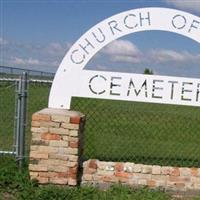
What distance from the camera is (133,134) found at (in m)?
12.1

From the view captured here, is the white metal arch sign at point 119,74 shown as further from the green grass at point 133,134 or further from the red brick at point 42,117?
the green grass at point 133,134

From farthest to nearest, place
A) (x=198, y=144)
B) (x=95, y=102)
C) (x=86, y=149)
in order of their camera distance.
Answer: (x=95, y=102), (x=198, y=144), (x=86, y=149)

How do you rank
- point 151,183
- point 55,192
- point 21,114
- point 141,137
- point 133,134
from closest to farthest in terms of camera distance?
point 55,192, point 151,183, point 21,114, point 141,137, point 133,134

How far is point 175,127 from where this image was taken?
13.8 m

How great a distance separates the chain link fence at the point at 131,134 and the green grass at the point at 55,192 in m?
1.54

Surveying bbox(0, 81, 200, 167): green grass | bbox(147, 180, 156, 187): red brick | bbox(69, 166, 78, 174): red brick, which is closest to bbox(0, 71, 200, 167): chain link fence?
bbox(0, 81, 200, 167): green grass

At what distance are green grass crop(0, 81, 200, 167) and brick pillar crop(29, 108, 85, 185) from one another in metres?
1.50

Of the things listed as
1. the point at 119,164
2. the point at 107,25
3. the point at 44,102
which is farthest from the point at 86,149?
the point at 44,102

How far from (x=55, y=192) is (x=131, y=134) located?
5.30m

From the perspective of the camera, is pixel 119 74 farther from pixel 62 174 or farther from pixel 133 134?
pixel 133 134

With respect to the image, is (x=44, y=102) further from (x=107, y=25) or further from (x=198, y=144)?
(x=107, y=25)

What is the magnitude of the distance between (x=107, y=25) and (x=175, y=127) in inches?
263

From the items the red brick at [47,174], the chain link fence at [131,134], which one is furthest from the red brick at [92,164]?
the chain link fence at [131,134]

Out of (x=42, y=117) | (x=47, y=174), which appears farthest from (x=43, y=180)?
(x=42, y=117)
